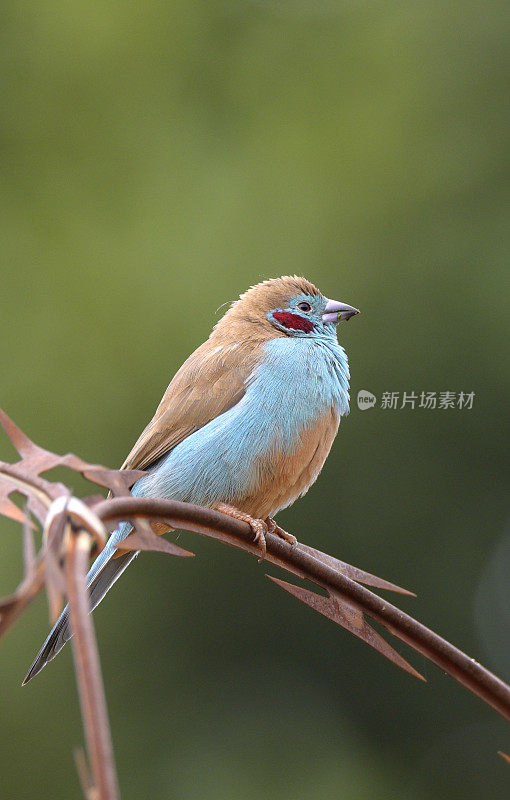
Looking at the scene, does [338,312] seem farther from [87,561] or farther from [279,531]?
[87,561]

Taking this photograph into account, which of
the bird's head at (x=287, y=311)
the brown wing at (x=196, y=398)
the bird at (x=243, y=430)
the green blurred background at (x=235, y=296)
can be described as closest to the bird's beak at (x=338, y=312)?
the bird's head at (x=287, y=311)

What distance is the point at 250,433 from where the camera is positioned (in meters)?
2.70

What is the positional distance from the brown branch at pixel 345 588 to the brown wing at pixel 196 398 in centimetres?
140

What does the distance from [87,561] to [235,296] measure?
439 centimetres

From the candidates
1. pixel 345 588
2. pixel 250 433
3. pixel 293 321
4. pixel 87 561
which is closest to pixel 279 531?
pixel 250 433

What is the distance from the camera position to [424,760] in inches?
194

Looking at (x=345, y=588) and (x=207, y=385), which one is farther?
(x=207, y=385)

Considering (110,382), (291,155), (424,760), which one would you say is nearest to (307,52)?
(291,155)

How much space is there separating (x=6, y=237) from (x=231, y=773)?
315 cm

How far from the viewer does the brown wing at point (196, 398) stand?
2.82m

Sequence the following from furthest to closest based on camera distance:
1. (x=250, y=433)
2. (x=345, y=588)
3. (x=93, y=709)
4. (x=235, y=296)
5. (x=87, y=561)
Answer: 1. (x=235, y=296)
2. (x=250, y=433)
3. (x=345, y=588)
4. (x=87, y=561)
5. (x=93, y=709)

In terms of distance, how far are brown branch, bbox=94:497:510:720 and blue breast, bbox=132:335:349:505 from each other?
48.6 inches

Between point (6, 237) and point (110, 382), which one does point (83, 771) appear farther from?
point (6, 237)

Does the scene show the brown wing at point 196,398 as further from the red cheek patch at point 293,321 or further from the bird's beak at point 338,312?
the bird's beak at point 338,312
